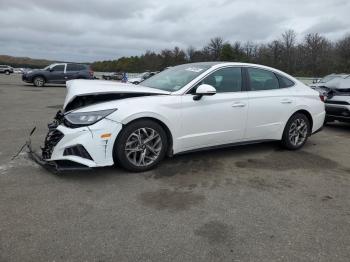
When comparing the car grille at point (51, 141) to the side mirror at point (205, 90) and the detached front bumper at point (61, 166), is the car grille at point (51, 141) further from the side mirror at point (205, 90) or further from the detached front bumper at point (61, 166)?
the side mirror at point (205, 90)

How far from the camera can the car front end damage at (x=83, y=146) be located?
411 cm

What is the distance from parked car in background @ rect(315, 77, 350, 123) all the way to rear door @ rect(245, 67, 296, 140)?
9.93 feet

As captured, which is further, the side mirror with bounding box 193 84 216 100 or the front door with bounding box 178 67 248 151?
the front door with bounding box 178 67 248 151

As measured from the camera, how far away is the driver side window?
5164mm

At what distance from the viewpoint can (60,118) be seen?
4.62 meters

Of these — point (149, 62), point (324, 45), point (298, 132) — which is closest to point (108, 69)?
point (149, 62)

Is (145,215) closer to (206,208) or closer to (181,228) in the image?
(181,228)

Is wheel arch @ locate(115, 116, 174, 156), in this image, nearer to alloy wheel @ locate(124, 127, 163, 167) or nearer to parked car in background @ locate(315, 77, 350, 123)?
alloy wheel @ locate(124, 127, 163, 167)

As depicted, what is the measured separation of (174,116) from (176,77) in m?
0.95

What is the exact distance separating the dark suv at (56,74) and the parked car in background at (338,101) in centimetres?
1806

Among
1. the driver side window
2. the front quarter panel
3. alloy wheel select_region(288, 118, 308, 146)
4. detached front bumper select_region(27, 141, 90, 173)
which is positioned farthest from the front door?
detached front bumper select_region(27, 141, 90, 173)

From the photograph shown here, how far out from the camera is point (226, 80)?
5348 millimetres

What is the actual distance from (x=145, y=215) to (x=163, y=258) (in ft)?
2.55

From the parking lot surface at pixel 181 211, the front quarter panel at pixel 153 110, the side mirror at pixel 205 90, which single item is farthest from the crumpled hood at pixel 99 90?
the parking lot surface at pixel 181 211
